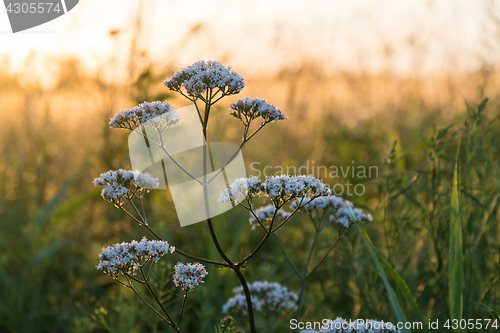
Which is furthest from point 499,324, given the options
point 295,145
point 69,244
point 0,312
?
point 295,145

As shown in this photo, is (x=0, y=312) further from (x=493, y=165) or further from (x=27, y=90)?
(x=493, y=165)

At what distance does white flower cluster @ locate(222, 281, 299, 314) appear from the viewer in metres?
1.98

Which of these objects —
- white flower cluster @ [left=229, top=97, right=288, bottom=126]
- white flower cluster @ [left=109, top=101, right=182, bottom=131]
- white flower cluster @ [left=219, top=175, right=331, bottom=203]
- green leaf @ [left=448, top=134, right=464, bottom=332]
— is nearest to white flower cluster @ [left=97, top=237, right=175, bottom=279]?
white flower cluster @ [left=219, top=175, right=331, bottom=203]

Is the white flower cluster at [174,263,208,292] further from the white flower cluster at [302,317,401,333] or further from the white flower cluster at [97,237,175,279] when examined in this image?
the white flower cluster at [302,317,401,333]

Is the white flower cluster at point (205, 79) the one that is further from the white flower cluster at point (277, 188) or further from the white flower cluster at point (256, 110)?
the white flower cluster at point (277, 188)

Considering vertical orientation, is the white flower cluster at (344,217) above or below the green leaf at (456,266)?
above

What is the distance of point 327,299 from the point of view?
310 cm

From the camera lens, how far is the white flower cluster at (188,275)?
1.40 m

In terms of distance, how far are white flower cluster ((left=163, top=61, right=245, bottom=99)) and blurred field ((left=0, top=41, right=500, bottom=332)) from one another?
3.60 feet

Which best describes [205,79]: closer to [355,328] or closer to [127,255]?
[127,255]

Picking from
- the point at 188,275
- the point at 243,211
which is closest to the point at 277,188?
the point at 188,275

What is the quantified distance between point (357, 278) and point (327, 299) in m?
0.94

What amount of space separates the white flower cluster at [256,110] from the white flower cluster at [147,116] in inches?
9.6

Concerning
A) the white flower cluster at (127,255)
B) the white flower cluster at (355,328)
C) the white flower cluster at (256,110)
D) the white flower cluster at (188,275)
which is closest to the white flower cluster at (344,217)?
the white flower cluster at (355,328)
